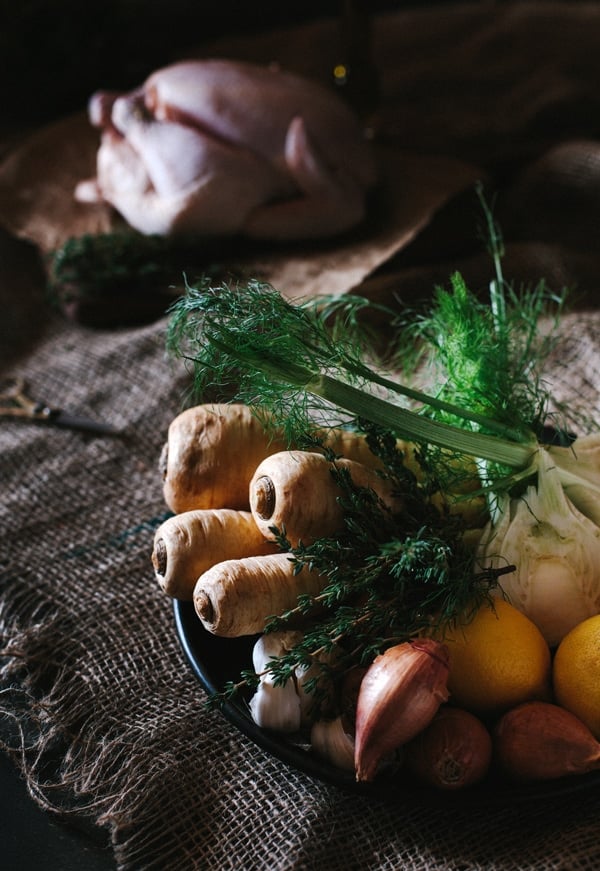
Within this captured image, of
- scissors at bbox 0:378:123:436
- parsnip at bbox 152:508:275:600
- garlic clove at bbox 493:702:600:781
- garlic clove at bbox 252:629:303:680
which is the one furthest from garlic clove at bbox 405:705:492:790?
scissors at bbox 0:378:123:436

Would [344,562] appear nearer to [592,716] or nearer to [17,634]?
[592,716]

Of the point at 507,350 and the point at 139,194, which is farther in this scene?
the point at 139,194

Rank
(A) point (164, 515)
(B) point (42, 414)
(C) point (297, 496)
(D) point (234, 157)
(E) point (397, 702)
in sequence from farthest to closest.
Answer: (D) point (234, 157)
(B) point (42, 414)
(A) point (164, 515)
(C) point (297, 496)
(E) point (397, 702)

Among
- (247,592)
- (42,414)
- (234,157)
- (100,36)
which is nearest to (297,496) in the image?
(247,592)

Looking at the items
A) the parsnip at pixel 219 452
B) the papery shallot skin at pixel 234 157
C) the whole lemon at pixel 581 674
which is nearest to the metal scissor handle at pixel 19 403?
the papery shallot skin at pixel 234 157

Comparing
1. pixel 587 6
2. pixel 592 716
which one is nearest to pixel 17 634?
pixel 592 716

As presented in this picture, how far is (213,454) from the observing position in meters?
0.90

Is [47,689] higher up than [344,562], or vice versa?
[344,562]

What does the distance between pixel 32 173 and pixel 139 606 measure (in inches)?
49.0

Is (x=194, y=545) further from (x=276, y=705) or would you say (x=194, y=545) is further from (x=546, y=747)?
(x=546, y=747)

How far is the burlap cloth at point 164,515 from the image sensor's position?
2.48ft

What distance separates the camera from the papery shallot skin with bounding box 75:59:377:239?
5.30ft

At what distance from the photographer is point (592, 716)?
75 cm

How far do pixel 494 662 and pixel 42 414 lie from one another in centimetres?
84
